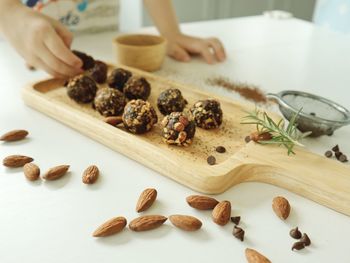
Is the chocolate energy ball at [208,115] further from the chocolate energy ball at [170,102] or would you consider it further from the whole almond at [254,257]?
the whole almond at [254,257]

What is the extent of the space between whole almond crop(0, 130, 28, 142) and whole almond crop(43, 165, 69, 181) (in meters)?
0.17

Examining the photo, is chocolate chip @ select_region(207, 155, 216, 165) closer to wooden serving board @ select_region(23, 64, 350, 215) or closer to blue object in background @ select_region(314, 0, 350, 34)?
wooden serving board @ select_region(23, 64, 350, 215)

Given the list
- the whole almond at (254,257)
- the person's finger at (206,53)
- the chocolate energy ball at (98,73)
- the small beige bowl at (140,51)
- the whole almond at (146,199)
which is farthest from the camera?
the person's finger at (206,53)

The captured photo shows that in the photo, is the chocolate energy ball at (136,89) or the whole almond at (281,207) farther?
the chocolate energy ball at (136,89)

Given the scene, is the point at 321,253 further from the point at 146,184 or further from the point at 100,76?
the point at 100,76

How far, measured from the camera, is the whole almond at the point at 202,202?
699 mm

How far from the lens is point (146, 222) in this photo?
651 mm

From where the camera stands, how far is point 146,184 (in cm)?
77

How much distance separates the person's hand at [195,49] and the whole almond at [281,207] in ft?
2.67

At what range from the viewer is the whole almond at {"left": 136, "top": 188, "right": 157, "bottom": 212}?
0.69m

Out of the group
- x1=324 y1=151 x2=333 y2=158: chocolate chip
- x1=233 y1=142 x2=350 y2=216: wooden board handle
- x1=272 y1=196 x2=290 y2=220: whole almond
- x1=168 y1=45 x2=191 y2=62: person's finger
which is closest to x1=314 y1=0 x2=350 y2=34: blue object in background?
x1=168 y1=45 x2=191 y2=62: person's finger

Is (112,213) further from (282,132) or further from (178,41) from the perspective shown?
(178,41)

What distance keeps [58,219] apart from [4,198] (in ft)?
0.40

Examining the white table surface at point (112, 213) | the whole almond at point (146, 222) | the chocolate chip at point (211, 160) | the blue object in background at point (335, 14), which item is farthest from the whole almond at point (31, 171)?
the blue object in background at point (335, 14)
